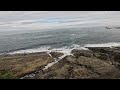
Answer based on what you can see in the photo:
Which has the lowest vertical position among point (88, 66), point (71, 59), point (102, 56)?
point (88, 66)

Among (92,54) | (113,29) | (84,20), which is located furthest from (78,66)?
(84,20)

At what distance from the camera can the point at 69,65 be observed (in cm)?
1126

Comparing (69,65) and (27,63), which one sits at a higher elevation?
(69,65)

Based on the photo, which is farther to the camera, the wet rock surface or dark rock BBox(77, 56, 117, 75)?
dark rock BBox(77, 56, 117, 75)

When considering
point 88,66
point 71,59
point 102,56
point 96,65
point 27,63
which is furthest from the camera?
point 27,63

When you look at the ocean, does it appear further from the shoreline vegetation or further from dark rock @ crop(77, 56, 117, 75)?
dark rock @ crop(77, 56, 117, 75)

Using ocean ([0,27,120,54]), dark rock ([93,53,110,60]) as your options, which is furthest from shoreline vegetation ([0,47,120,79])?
ocean ([0,27,120,54])

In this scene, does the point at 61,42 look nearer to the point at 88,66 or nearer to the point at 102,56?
the point at 102,56

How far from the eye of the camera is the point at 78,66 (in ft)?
36.6

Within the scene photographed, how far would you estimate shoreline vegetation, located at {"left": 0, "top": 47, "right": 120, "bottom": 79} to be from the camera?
10023 mm

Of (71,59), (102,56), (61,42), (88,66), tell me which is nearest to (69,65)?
(71,59)
